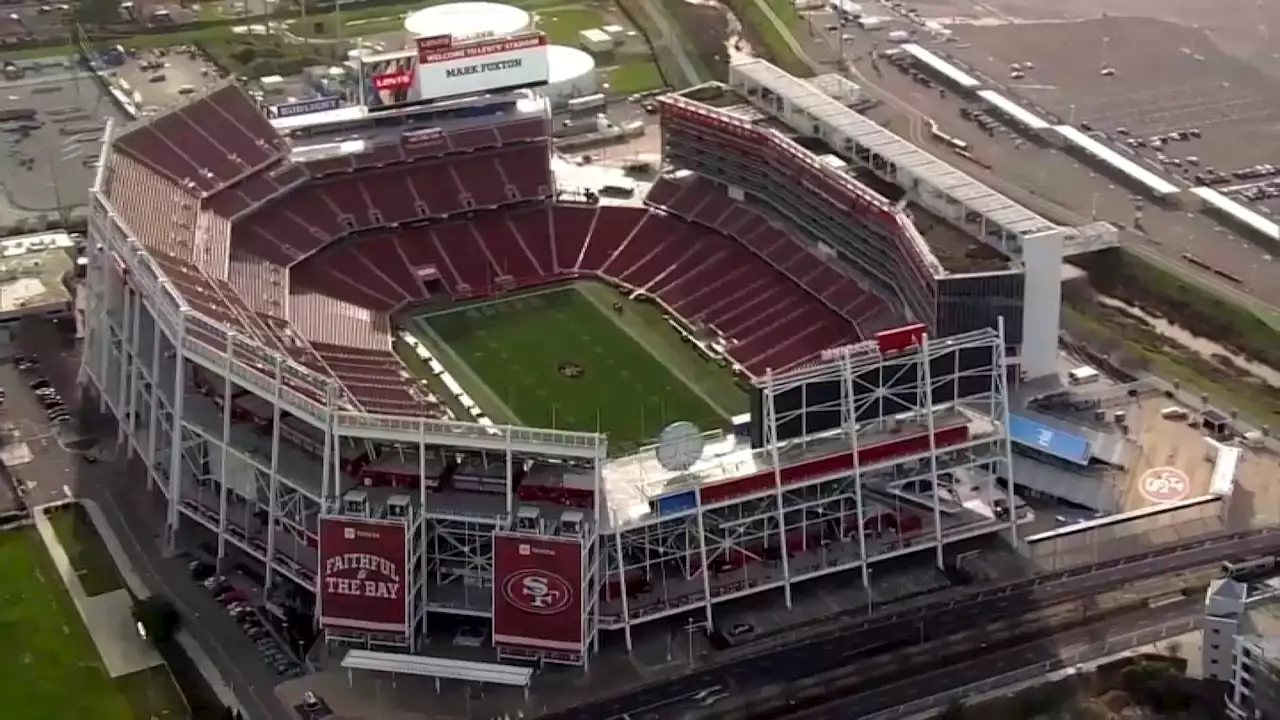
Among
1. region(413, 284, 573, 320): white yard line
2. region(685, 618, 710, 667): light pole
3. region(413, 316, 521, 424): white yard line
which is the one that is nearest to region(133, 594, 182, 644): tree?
region(685, 618, 710, 667): light pole

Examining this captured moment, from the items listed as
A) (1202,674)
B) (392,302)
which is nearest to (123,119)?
(392,302)

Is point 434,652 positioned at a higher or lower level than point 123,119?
lower

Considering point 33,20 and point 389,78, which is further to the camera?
point 33,20

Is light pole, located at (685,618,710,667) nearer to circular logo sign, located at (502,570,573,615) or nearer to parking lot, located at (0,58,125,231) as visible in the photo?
circular logo sign, located at (502,570,573,615)

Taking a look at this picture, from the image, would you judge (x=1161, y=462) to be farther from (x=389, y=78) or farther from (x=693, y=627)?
(x=389, y=78)

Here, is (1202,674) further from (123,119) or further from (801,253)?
(123,119)

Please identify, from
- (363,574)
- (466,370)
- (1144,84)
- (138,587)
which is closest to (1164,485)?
(363,574)
